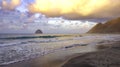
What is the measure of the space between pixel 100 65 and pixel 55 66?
2.61 meters

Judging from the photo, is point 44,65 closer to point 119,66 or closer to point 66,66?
point 66,66

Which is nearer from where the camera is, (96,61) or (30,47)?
(96,61)

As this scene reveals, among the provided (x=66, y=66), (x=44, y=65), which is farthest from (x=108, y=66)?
(x=44, y=65)

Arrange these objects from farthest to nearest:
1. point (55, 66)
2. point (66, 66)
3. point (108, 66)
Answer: point (55, 66), point (66, 66), point (108, 66)

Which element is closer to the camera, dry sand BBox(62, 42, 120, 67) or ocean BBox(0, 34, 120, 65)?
dry sand BBox(62, 42, 120, 67)

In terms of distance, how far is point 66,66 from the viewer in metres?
10.0

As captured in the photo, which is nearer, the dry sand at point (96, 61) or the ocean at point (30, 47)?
the dry sand at point (96, 61)

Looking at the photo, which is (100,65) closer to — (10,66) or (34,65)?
(34,65)

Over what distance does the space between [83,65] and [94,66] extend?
0.66 m

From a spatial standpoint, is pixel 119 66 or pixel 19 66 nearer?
pixel 119 66

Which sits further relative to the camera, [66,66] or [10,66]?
[10,66]

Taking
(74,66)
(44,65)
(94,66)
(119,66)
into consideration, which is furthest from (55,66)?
(119,66)

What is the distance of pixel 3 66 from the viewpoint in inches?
435

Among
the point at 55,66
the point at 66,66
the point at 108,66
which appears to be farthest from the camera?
the point at 55,66
